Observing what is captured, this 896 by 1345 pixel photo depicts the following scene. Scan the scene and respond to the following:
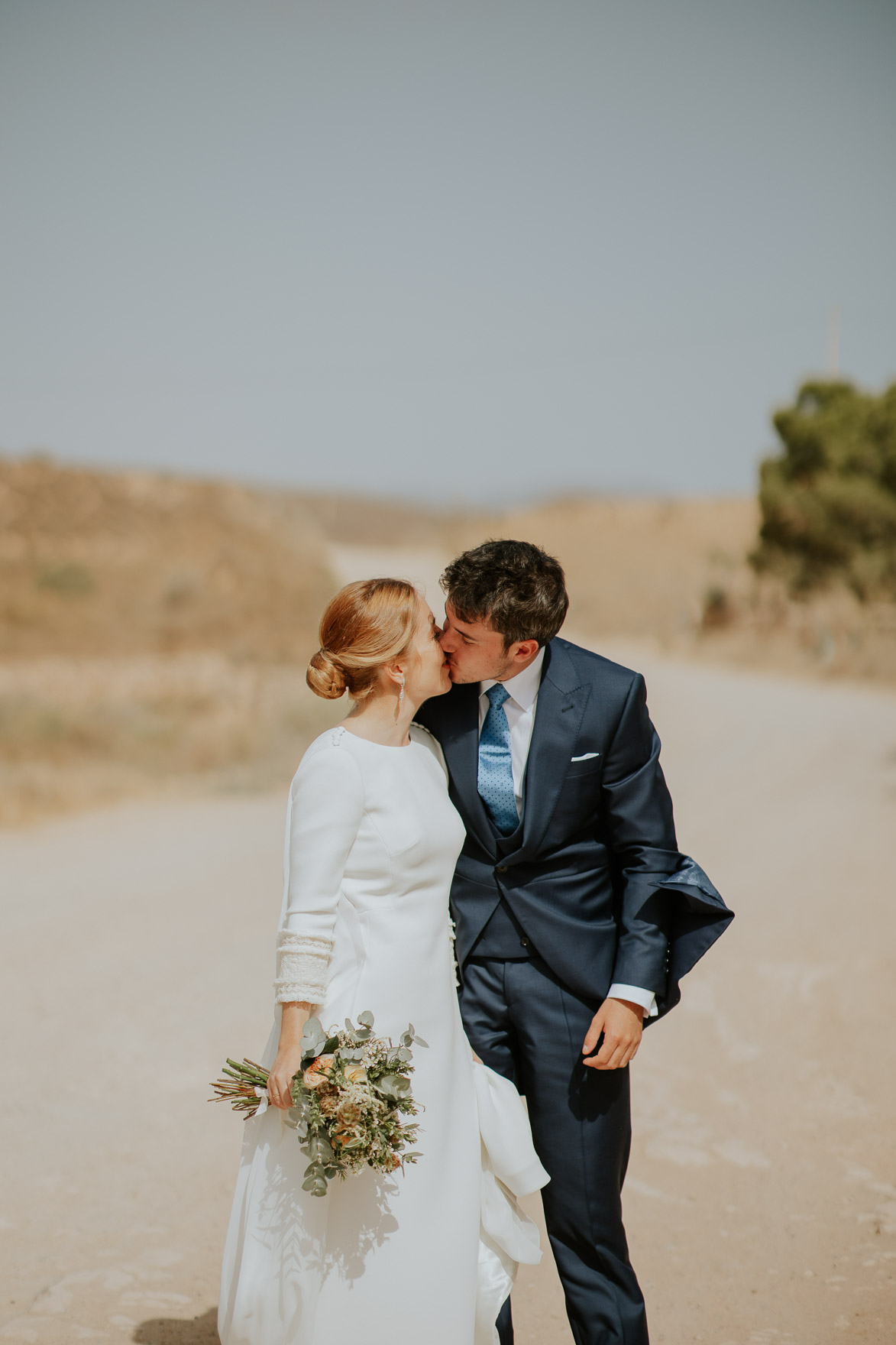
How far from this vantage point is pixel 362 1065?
90.0 inches

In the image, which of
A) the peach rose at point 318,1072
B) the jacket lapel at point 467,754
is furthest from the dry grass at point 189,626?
the peach rose at point 318,1072

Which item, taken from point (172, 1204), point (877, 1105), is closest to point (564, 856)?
point (172, 1204)

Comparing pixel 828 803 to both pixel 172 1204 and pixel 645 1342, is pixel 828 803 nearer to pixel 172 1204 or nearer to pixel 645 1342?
pixel 172 1204

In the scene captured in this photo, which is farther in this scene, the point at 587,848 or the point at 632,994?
the point at 587,848

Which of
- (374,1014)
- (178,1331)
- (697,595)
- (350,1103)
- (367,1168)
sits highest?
(697,595)

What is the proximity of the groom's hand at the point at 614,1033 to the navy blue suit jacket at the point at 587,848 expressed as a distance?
6cm

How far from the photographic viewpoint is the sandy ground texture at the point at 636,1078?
12.1 feet

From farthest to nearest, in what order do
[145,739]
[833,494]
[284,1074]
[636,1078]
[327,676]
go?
[833,494] < [145,739] < [636,1078] < [327,676] < [284,1074]

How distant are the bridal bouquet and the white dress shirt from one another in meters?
0.66

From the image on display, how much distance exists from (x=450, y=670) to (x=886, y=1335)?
2497 mm

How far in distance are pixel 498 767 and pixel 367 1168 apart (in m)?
0.93

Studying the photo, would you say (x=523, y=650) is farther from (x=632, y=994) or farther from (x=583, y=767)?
(x=632, y=994)

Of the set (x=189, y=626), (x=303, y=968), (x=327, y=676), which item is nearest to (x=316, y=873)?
(x=303, y=968)

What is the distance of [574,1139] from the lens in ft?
8.88
